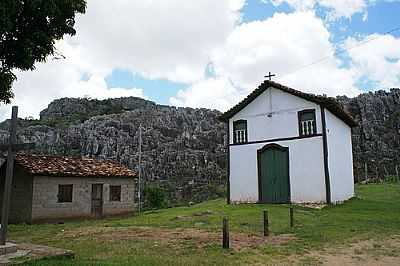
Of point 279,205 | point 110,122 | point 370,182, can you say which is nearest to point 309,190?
point 279,205

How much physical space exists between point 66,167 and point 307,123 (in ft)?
43.9

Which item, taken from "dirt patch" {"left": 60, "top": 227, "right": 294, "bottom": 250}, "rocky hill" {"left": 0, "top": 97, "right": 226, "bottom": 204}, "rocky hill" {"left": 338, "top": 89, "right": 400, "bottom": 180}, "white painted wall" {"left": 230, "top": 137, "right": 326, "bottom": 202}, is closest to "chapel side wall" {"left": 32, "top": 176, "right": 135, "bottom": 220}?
"white painted wall" {"left": 230, "top": 137, "right": 326, "bottom": 202}

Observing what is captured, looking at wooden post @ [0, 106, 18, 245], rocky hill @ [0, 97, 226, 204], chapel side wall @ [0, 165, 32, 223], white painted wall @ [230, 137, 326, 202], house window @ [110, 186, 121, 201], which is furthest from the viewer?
rocky hill @ [0, 97, 226, 204]

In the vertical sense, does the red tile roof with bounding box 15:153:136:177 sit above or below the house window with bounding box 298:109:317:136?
below

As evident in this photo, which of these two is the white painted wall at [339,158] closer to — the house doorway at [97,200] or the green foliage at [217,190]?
the house doorway at [97,200]

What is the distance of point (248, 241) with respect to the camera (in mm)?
10781

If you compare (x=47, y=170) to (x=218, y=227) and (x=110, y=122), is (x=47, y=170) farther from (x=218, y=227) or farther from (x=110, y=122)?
(x=110, y=122)

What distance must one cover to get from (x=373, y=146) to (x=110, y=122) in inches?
1169

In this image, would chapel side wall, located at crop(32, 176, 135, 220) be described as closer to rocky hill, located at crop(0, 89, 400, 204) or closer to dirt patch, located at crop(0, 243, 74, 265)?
rocky hill, located at crop(0, 89, 400, 204)

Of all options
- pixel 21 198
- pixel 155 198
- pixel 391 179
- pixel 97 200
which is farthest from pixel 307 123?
pixel 391 179

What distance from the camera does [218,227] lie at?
13961mm

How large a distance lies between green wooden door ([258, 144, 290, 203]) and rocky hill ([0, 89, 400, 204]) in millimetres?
14598

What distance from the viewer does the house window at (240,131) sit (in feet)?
75.3

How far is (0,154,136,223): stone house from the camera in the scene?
2030 centimetres
